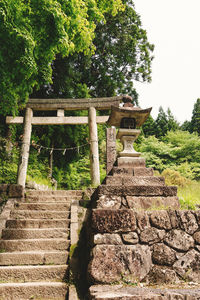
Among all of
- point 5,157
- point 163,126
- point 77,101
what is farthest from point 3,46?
point 163,126

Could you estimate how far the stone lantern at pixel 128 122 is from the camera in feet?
15.8

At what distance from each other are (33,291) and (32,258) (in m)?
0.70

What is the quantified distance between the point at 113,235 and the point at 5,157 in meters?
8.38

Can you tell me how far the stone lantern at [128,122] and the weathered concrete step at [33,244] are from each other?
208 cm

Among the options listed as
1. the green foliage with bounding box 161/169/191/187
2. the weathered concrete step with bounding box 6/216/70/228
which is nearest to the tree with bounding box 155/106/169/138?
the green foliage with bounding box 161/169/191/187

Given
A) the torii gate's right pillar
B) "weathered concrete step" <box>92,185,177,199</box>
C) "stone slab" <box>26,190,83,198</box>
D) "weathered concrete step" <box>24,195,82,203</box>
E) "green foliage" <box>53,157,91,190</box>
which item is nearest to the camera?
"weathered concrete step" <box>92,185,177,199</box>

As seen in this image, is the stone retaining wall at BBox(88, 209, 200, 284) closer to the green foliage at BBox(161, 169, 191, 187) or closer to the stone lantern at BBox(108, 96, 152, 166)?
the stone lantern at BBox(108, 96, 152, 166)

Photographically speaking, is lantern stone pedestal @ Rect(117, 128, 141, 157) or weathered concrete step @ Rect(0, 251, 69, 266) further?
lantern stone pedestal @ Rect(117, 128, 141, 157)

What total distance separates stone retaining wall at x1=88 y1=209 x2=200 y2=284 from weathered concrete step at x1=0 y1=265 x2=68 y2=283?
3.34 feet

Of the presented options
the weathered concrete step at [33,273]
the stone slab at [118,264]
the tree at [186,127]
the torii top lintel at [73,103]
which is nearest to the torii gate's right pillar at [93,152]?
the torii top lintel at [73,103]

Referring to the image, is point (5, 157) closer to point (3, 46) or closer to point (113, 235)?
point (3, 46)

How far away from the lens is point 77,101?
9.22m

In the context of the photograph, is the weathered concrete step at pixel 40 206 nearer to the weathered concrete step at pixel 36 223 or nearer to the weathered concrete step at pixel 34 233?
the weathered concrete step at pixel 36 223

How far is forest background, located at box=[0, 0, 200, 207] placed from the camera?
13.2 ft
